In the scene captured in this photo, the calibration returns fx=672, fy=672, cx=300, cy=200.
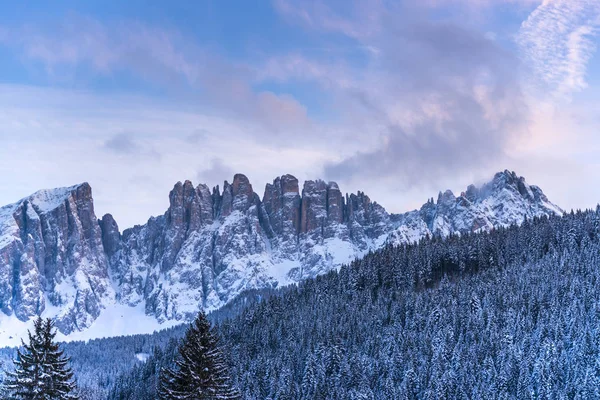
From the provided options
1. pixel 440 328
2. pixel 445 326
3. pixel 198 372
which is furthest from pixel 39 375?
pixel 445 326

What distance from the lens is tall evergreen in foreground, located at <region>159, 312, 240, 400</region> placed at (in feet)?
107

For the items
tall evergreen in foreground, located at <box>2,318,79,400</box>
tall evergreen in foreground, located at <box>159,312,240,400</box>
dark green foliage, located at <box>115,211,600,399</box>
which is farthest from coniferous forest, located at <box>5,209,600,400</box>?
tall evergreen in foreground, located at <box>2,318,79,400</box>

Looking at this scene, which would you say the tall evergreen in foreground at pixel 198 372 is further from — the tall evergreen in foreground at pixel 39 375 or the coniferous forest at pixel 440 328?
the coniferous forest at pixel 440 328

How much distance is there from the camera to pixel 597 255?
5773 inches

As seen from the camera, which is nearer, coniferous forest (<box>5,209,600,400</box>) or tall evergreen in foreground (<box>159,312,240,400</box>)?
tall evergreen in foreground (<box>159,312,240,400</box>)

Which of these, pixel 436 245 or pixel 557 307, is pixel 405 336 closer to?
pixel 557 307

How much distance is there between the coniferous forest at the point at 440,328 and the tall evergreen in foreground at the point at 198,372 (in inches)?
2972

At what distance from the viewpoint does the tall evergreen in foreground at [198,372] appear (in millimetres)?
32531

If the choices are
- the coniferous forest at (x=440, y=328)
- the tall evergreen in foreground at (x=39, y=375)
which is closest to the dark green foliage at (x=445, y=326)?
the coniferous forest at (x=440, y=328)

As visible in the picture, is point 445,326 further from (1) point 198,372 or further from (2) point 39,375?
(2) point 39,375

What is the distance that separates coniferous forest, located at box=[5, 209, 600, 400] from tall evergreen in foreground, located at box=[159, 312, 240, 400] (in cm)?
7549

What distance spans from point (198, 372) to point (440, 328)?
339 feet

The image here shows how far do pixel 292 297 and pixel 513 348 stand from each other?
83.9m

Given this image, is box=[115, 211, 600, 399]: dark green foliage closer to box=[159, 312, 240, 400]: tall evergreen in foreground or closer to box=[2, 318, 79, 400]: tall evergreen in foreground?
→ box=[159, 312, 240, 400]: tall evergreen in foreground
